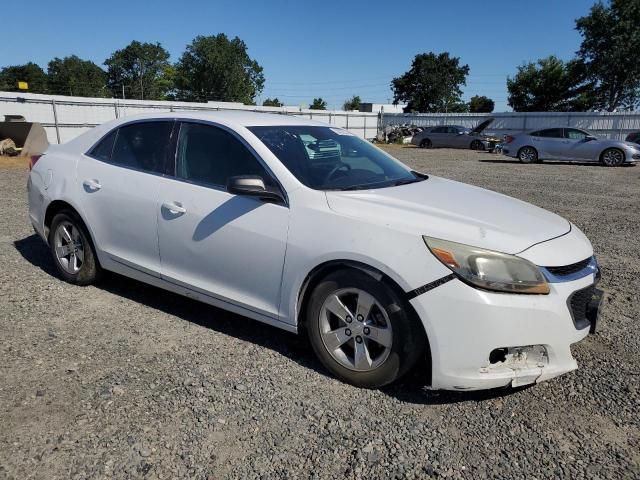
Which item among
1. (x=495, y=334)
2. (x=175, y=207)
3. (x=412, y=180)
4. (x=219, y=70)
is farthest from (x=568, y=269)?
(x=219, y=70)

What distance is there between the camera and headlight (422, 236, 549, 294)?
2699mm

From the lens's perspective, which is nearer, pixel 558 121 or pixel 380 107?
pixel 558 121

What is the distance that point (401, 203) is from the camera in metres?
3.20

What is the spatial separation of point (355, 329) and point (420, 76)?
259 ft

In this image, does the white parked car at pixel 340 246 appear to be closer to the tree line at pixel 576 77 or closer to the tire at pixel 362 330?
the tire at pixel 362 330

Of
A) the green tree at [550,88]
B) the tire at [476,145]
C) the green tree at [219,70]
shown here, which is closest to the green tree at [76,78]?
the green tree at [219,70]

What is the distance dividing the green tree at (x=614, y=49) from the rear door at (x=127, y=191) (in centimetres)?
4992

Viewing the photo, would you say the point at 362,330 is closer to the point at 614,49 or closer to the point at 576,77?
the point at 614,49

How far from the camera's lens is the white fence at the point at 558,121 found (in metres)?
32.4

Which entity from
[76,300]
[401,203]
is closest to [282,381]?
[401,203]

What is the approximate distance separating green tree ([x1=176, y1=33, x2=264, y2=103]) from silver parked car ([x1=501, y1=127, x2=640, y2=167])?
7417 centimetres

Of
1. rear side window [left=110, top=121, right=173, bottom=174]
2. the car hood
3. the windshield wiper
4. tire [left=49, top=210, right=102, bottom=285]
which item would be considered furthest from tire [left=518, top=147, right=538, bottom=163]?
tire [left=49, top=210, right=102, bottom=285]

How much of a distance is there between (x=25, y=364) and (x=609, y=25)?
52.2 meters

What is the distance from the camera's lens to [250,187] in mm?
3236
